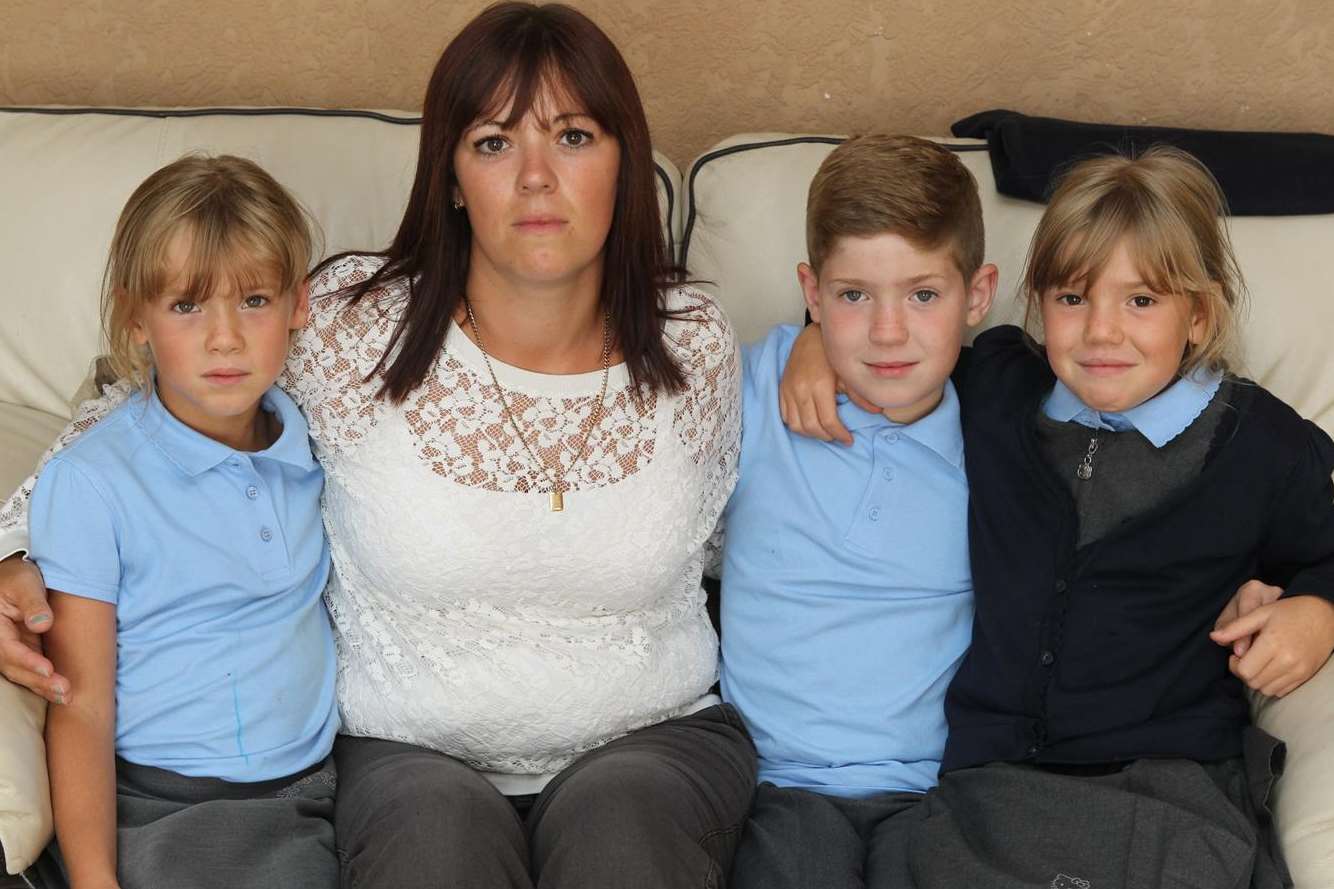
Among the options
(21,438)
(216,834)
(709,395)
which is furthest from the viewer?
(21,438)

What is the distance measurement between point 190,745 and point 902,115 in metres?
1.45

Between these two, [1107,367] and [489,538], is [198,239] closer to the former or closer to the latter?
[489,538]

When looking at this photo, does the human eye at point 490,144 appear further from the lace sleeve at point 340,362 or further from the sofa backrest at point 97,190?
the sofa backrest at point 97,190

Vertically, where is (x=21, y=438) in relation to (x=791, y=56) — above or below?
below

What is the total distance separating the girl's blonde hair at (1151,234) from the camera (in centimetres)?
168

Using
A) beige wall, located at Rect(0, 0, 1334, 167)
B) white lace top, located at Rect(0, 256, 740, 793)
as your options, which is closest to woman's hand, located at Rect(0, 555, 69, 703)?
white lace top, located at Rect(0, 256, 740, 793)

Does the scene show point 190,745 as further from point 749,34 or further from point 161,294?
point 749,34

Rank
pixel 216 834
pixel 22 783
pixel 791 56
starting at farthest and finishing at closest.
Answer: pixel 791 56
pixel 216 834
pixel 22 783

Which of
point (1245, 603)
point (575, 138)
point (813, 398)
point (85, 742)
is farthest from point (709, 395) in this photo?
point (85, 742)

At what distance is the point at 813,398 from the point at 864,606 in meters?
0.26

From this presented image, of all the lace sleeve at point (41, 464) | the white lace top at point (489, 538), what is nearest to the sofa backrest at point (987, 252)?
the white lace top at point (489, 538)

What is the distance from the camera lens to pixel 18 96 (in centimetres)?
243

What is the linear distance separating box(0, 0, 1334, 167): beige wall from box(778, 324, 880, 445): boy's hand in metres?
0.70

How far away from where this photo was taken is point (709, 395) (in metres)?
1.80
